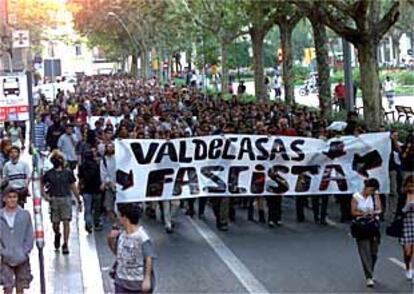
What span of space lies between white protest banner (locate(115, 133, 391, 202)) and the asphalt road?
665 millimetres

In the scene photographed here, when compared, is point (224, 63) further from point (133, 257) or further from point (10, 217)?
point (133, 257)

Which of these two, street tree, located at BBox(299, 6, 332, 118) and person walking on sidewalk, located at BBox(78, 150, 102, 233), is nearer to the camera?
person walking on sidewalk, located at BBox(78, 150, 102, 233)

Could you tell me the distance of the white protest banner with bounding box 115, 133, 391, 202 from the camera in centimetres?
1808

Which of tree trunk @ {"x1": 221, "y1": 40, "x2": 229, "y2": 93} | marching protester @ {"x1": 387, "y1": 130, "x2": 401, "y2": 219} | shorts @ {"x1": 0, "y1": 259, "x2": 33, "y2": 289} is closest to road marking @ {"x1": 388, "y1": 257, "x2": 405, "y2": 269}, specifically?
marching protester @ {"x1": 387, "y1": 130, "x2": 401, "y2": 219}

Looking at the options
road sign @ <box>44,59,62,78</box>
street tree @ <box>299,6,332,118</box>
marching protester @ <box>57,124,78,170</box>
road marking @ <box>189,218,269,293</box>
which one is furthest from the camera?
road sign @ <box>44,59,62,78</box>

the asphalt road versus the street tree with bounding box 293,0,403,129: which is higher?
the street tree with bounding box 293,0,403,129

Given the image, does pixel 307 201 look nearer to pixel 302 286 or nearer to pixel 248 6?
pixel 302 286

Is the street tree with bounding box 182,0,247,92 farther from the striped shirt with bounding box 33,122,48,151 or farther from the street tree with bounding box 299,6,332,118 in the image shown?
the striped shirt with bounding box 33,122,48,151

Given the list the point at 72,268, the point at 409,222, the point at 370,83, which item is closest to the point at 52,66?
the point at 370,83

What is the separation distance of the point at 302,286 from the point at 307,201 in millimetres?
7251

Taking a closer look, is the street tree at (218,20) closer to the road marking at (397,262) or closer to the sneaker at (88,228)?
the sneaker at (88,228)

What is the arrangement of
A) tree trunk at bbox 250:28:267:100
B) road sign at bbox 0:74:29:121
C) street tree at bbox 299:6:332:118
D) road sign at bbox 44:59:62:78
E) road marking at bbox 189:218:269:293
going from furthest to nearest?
tree trunk at bbox 250:28:267:100
road sign at bbox 44:59:62:78
street tree at bbox 299:6:332:118
road sign at bbox 0:74:29:121
road marking at bbox 189:218:269:293

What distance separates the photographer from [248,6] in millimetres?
30109

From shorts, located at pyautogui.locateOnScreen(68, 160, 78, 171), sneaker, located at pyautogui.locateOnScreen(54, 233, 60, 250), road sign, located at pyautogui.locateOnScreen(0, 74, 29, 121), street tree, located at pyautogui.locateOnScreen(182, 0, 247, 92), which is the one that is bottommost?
sneaker, located at pyautogui.locateOnScreen(54, 233, 60, 250)
